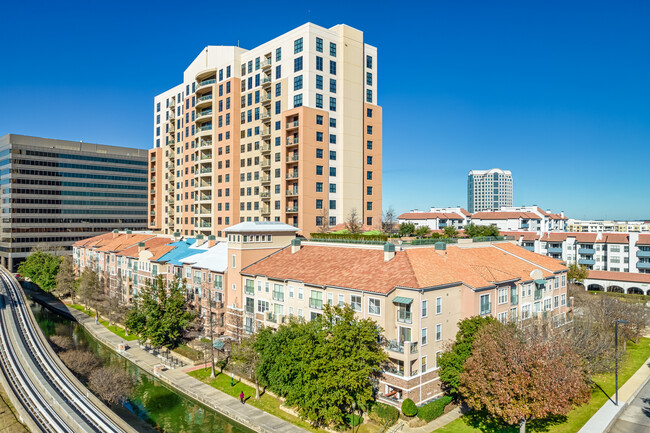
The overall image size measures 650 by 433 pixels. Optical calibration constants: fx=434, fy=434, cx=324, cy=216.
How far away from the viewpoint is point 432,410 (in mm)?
41531

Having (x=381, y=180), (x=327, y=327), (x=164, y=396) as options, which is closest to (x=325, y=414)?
(x=327, y=327)

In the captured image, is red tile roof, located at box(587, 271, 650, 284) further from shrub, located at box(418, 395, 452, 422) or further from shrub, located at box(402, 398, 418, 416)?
shrub, located at box(402, 398, 418, 416)

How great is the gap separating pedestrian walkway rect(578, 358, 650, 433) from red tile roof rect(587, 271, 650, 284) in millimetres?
58073

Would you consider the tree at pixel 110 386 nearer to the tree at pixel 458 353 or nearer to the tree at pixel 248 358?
the tree at pixel 248 358

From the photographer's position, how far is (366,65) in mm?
85438

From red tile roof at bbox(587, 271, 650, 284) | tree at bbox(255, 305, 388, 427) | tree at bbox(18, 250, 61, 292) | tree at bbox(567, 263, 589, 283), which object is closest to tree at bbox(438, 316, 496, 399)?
tree at bbox(255, 305, 388, 427)

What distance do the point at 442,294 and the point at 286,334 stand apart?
1677 centimetres

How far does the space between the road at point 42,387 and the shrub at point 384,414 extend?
2239 cm

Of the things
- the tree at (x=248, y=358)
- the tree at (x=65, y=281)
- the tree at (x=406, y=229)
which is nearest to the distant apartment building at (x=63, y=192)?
the tree at (x=65, y=281)

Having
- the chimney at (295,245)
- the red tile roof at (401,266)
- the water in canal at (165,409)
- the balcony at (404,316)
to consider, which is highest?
the chimney at (295,245)

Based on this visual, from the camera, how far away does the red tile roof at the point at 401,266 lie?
46.4m

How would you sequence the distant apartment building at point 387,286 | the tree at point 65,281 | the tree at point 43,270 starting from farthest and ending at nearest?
the tree at point 43,270 → the tree at point 65,281 → the distant apartment building at point 387,286

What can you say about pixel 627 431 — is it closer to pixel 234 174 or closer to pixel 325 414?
pixel 325 414

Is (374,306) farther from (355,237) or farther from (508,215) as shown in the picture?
(508,215)
